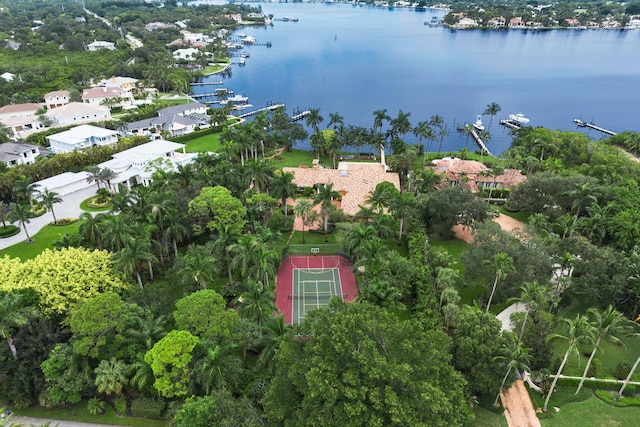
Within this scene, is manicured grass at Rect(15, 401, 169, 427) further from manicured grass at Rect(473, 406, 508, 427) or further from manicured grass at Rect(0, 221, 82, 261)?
manicured grass at Rect(0, 221, 82, 261)

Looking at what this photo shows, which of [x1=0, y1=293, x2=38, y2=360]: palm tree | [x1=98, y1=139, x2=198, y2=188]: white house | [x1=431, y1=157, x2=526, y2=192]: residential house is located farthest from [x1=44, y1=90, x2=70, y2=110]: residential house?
[x1=431, y1=157, x2=526, y2=192]: residential house

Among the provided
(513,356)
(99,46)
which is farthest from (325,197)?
(99,46)

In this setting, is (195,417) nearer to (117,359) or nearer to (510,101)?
(117,359)

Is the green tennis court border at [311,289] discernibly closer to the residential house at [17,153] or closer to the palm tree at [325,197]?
the palm tree at [325,197]

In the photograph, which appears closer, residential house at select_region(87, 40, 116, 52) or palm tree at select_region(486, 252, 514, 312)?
palm tree at select_region(486, 252, 514, 312)

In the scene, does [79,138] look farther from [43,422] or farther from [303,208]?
[43,422]

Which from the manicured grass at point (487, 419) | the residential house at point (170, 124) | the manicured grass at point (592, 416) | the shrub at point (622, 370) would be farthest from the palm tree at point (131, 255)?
the residential house at point (170, 124)
